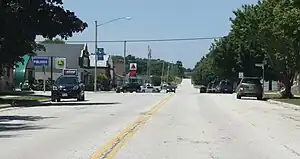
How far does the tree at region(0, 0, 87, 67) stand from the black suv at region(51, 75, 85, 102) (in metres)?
3.16

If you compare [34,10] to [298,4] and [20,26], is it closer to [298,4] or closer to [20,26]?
[20,26]

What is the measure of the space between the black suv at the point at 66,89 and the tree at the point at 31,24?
3.16 m

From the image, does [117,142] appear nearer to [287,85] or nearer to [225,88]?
[287,85]

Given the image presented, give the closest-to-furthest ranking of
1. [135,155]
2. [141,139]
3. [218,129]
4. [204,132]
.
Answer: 1. [135,155]
2. [141,139]
3. [204,132]
4. [218,129]

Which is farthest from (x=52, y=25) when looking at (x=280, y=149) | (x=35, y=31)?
(x=280, y=149)

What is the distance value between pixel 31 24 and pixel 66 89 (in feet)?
16.5

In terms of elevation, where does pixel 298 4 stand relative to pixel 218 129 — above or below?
above

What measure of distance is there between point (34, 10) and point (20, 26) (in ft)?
6.53

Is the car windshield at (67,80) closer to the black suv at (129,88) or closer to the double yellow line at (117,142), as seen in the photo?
the double yellow line at (117,142)

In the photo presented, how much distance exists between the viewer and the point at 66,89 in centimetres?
3909

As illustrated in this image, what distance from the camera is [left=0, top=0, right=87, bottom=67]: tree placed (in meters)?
34.6

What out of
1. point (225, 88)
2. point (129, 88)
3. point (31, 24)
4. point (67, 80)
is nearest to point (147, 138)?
point (31, 24)

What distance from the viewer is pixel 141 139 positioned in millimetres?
15938

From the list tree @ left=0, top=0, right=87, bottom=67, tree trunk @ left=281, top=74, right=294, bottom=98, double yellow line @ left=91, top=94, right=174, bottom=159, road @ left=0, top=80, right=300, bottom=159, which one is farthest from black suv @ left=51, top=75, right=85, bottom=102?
tree trunk @ left=281, top=74, right=294, bottom=98
